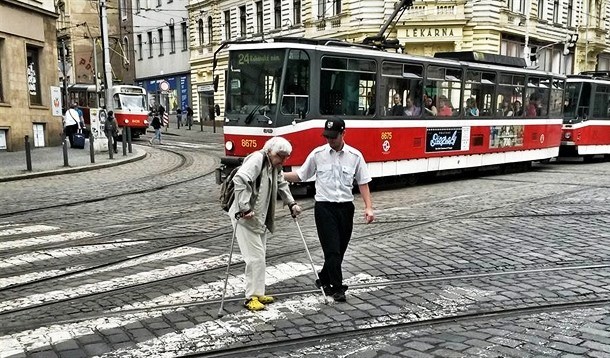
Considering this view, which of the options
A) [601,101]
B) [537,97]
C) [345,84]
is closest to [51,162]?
[345,84]

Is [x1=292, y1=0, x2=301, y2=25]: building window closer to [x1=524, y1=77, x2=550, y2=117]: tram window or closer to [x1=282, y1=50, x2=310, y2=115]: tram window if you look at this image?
[x1=524, y1=77, x2=550, y2=117]: tram window

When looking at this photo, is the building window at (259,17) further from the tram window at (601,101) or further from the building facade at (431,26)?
the tram window at (601,101)

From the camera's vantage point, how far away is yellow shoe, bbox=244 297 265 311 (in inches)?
209

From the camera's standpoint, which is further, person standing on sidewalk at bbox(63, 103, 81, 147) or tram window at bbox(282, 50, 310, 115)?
person standing on sidewalk at bbox(63, 103, 81, 147)

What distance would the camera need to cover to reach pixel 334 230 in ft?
17.8

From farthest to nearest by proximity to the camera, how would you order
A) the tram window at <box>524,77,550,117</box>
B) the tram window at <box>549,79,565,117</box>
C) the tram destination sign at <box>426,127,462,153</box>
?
the tram window at <box>549,79,565,117</box> → the tram window at <box>524,77,550,117</box> → the tram destination sign at <box>426,127,462,153</box>

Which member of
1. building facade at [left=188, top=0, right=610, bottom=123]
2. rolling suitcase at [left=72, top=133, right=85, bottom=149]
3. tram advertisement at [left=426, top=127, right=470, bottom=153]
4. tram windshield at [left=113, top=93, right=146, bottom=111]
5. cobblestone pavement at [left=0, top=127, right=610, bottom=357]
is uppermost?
building facade at [left=188, top=0, right=610, bottom=123]

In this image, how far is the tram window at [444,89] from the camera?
14.6m

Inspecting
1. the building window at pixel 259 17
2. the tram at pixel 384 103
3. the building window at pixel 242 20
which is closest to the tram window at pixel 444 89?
the tram at pixel 384 103

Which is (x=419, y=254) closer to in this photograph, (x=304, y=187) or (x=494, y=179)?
(x=304, y=187)

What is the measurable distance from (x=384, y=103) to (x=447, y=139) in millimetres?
2901

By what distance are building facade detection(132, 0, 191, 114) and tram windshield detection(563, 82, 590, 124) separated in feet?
112

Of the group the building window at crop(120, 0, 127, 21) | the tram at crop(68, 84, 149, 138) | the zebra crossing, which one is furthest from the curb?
the building window at crop(120, 0, 127, 21)

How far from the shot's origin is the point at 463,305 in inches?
215
